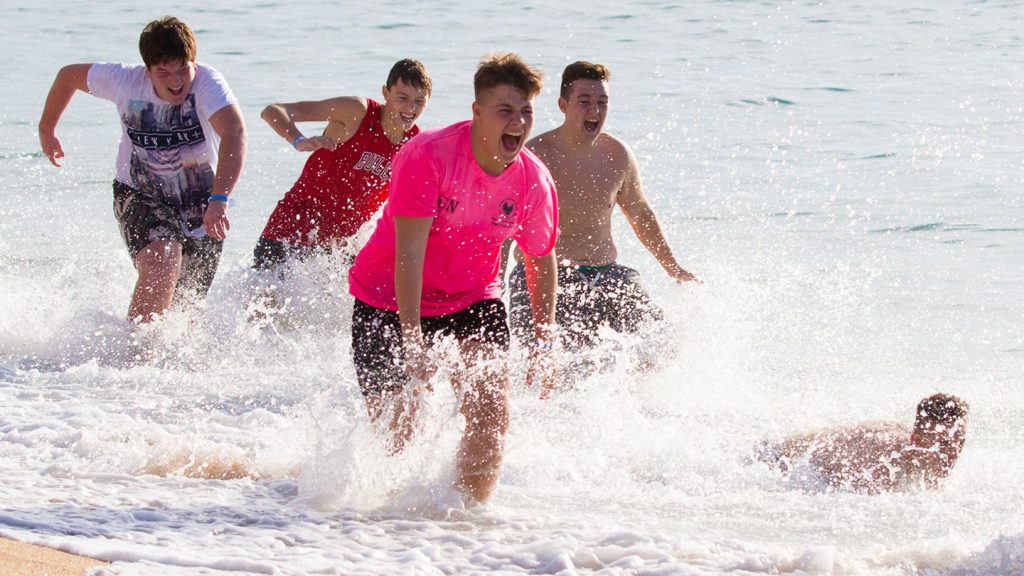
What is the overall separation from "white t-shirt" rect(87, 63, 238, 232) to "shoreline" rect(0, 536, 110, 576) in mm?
2663

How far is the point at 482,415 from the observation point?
460 centimetres

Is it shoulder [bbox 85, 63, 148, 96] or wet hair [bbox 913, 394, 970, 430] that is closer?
wet hair [bbox 913, 394, 970, 430]

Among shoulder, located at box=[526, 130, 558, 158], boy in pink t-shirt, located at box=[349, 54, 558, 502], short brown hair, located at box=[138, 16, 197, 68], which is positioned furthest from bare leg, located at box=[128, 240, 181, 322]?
boy in pink t-shirt, located at box=[349, 54, 558, 502]

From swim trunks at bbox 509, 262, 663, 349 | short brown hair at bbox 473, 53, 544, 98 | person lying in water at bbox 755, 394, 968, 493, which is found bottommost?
person lying in water at bbox 755, 394, 968, 493

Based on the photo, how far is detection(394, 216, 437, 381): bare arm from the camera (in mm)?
4355

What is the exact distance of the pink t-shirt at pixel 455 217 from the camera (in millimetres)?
4355

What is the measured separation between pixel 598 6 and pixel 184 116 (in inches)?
800

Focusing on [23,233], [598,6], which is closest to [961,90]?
[598,6]

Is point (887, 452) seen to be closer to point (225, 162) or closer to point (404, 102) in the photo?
point (404, 102)

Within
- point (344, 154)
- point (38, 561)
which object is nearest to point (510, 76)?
point (38, 561)

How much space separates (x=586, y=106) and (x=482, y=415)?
2413mm

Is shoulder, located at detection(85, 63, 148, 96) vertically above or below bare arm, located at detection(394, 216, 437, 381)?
above

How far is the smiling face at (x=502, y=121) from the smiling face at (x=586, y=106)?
2.16 metres

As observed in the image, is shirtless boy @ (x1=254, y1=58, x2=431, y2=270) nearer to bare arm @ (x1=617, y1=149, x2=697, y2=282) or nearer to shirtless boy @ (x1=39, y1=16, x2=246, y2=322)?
shirtless boy @ (x1=39, y1=16, x2=246, y2=322)
